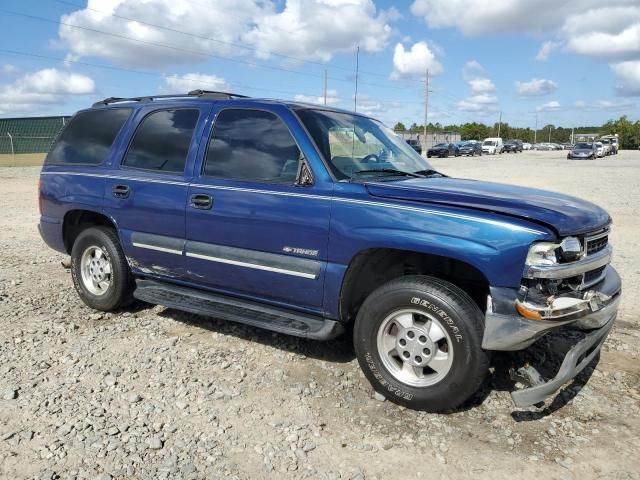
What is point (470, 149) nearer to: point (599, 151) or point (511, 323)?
point (599, 151)

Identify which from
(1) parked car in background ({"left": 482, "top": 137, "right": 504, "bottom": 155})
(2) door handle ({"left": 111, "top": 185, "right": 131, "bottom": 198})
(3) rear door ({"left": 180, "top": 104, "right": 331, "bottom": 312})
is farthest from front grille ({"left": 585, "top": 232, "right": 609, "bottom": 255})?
(1) parked car in background ({"left": 482, "top": 137, "right": 504, "bottom": 155})

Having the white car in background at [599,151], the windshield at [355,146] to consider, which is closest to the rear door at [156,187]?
the windshield at [355,146]

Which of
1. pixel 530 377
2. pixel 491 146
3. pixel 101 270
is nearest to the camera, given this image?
pixel 530 377

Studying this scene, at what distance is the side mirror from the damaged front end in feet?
4.69

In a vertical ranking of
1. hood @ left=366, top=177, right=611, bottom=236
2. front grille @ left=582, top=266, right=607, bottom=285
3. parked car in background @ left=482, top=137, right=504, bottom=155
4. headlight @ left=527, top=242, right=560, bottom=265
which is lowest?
front grille @ left=582, top=266, right=607, bottom=285

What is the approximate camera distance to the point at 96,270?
5234 mm

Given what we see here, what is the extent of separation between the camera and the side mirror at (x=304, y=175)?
3.81 m

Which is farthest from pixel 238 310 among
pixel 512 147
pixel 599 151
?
pixel 512 147

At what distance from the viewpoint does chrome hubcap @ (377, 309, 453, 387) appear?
3.40 meters

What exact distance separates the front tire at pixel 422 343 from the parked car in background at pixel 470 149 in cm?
5019

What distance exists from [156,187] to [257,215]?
1.09m

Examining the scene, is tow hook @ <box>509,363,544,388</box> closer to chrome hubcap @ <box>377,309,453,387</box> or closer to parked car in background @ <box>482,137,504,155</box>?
chrome hubcap @ <box>377,309,453,387</box>

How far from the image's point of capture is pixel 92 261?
5.27 m

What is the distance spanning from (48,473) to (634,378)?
3.86m
